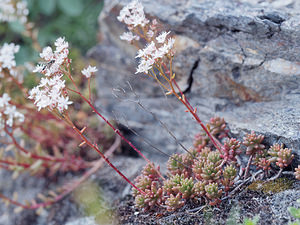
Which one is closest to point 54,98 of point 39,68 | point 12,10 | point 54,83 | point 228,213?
point 54,83

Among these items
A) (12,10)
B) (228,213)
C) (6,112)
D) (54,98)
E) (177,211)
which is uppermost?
(12,10)

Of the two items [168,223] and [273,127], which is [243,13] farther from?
[168,223]

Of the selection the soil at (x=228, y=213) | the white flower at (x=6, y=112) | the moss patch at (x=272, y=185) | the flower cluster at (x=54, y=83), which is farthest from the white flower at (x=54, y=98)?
the moss patch at (x=272, y=185)

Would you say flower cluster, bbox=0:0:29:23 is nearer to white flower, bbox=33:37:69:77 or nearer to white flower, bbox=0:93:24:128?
white flower, bbox=0:93:24:128

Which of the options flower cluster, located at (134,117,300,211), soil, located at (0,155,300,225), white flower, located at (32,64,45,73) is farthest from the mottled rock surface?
white flower, located at (32,64,45,73)

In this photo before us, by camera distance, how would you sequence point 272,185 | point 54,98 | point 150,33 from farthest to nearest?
point 150,33 → point 272,185 → point 54,98

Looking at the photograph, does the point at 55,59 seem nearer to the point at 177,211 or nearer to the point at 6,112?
the point at 6,112
